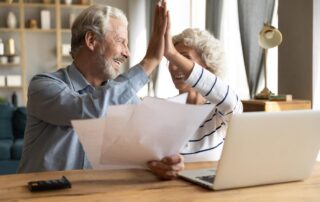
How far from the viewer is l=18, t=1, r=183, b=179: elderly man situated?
1.56 m

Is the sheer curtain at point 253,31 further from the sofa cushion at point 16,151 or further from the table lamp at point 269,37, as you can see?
the sofa cushion at point 16,151

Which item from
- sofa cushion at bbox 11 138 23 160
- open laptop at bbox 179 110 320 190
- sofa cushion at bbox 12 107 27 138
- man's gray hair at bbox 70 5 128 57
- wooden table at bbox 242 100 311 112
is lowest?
sofa cushion at bbox 11 138 23 160

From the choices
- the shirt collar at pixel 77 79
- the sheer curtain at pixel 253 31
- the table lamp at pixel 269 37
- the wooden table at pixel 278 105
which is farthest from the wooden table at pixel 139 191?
the sheer curtain at pixel 253 31

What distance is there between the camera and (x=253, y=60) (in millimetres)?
4121

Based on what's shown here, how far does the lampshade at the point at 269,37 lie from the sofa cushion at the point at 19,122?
119 inches

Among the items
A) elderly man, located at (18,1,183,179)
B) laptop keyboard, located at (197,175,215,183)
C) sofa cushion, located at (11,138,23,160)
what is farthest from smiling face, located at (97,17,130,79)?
sofa cushion, located at (11,138,23,160)

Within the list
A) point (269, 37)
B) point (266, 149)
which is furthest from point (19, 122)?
point (266, 149)

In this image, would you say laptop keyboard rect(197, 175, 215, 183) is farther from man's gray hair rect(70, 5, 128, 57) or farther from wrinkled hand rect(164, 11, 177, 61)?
man's gray hair rect(70, 5, 128, 57)

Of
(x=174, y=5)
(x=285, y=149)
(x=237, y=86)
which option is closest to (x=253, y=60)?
(x=237, y=86)

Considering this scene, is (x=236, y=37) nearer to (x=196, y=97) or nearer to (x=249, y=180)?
(x=196, y=97)

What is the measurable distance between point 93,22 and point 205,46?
0.55m

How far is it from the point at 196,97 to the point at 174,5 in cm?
435

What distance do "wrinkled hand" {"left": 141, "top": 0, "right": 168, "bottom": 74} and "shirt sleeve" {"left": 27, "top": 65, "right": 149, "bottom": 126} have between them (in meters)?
0.05

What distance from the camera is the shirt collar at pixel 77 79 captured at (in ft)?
6.12
